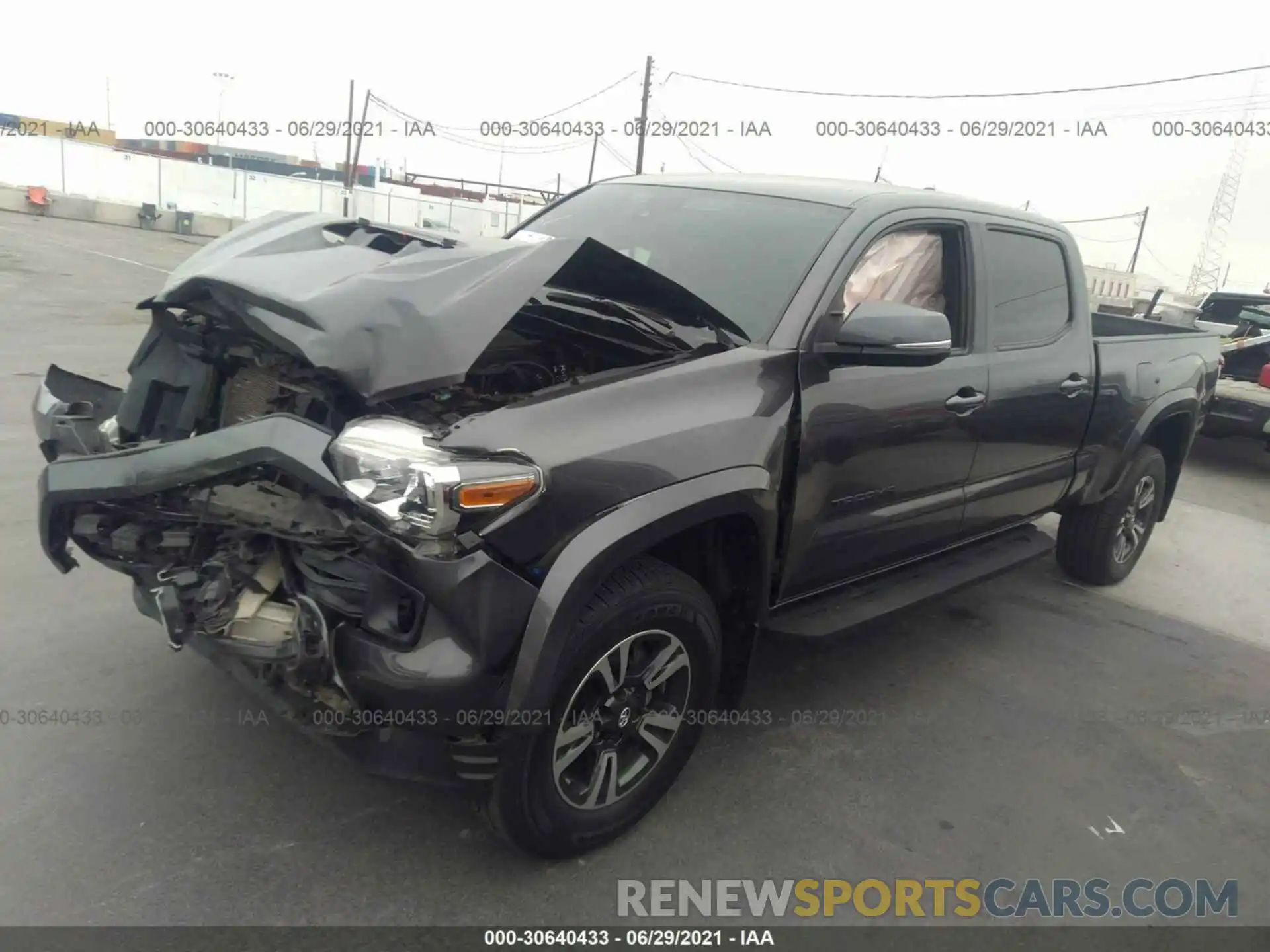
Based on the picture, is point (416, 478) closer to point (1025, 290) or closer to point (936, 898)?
point (936, 898)

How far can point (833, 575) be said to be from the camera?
131 inches

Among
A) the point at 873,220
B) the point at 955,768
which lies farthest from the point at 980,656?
the point at 873,220

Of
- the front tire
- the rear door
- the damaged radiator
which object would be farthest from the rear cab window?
the damaged radiator

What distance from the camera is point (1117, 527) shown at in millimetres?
5176

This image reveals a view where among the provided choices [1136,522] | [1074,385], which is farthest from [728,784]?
[1136,522]

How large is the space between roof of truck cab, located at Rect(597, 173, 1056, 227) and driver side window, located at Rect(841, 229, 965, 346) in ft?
0.44

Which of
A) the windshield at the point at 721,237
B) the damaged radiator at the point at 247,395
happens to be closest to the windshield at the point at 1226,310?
the windshield at the point at 721,237

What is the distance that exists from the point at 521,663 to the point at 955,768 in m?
1.90

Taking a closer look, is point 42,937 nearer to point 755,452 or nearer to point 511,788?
point 511,788

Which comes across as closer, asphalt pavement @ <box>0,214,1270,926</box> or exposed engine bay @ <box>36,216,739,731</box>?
exposed engine bay @ <box>36,216,739,731</box>

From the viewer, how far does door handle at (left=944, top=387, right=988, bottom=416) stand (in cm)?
347

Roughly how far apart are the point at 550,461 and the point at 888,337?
1.22 m

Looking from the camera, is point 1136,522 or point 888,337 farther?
point 1136,522

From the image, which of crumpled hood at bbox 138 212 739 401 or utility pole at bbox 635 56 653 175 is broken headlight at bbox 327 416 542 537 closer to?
crumpled hood at bbox 138 212 739 401
